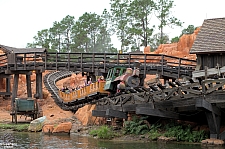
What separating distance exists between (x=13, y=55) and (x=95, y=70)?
8.74 meters

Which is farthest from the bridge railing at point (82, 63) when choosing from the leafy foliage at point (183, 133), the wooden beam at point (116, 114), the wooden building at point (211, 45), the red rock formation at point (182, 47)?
the red rock formation at point (182, 47)

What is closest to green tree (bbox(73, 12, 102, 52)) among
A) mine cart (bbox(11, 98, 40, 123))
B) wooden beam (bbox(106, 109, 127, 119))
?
mine cart (bbox(11, 98, 40, 123))

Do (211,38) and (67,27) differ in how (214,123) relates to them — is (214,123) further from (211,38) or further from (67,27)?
(67,27)

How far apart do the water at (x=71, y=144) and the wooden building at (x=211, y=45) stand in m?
10.6

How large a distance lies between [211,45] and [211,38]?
733 millimetres

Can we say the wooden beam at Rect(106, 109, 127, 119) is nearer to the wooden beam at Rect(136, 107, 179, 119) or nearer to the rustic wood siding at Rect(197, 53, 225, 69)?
the wooden beam at Rect(136, 107, 179, 119)

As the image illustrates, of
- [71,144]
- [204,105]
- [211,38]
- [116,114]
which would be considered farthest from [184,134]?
[211,38]

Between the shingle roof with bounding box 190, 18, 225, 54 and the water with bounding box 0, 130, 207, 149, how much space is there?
34.6 ft

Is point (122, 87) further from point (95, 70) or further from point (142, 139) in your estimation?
point (95, 70)

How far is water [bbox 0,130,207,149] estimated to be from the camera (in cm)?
1623

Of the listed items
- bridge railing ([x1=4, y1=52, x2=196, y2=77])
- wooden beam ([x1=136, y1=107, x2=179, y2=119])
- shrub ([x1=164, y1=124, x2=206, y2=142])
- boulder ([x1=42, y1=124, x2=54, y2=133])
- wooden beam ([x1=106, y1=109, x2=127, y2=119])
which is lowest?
boulder ([x1=42, y1=124, x2=54, y2=133])

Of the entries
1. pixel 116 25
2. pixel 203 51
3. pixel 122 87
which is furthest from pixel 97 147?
pixel 116 25

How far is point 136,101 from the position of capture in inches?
744

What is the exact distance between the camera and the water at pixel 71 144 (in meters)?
16.2
